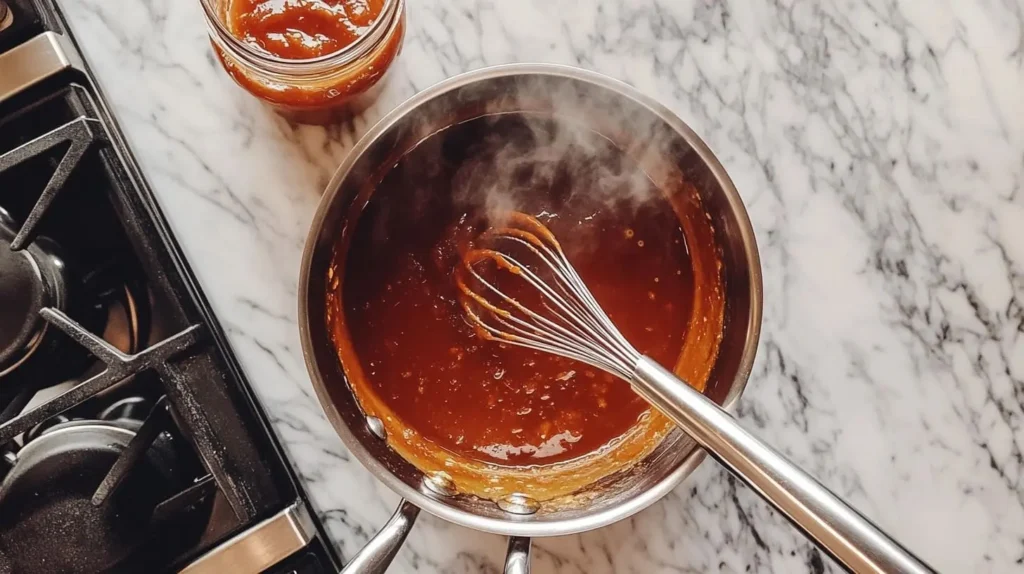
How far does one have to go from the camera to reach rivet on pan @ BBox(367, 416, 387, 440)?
0.67m

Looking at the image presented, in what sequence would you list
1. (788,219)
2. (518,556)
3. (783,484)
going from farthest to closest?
(788,219)
(518,556)
(783,484)

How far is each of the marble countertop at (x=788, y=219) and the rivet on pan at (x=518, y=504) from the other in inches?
2.4

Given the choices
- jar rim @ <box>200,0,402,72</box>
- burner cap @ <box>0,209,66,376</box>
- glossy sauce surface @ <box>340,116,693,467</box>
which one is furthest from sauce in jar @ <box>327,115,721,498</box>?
burner cap @ <box>0,209,66,376</box>

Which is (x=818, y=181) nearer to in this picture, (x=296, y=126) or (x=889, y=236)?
(x=889, y=236)

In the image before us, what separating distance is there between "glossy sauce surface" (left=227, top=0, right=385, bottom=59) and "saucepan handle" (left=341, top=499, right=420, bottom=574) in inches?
14.4

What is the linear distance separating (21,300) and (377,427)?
29 centimetres

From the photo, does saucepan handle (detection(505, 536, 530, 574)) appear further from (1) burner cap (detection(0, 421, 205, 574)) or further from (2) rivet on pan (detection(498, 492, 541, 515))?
(1) burner cap (detection(0, 421, 205, 574))

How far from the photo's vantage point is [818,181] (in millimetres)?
736

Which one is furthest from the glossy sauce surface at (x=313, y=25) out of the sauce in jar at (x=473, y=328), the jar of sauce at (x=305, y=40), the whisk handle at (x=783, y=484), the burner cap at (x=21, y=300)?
the whisk handle at (x=783, y=484)

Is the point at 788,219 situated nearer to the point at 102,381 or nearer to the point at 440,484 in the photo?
the point at 440,484

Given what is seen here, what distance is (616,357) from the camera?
654 mm

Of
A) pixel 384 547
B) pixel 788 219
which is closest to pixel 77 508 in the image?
pixel 384 547

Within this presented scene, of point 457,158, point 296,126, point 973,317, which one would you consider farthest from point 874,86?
point 296,126

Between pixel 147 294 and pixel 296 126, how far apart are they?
19cm
